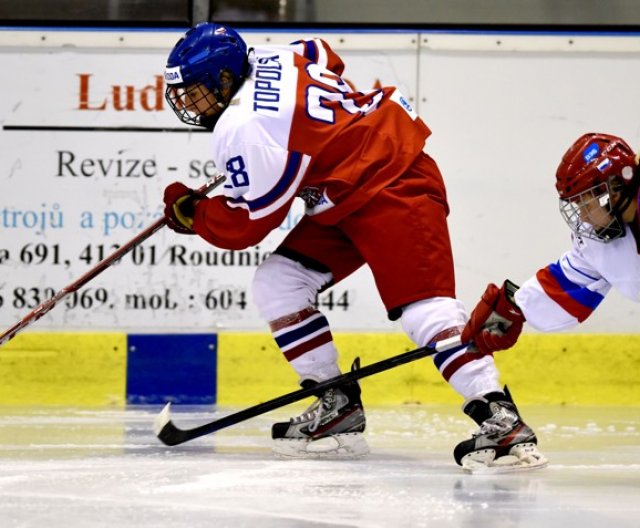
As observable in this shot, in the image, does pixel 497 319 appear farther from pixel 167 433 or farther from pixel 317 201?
pixel 167 433

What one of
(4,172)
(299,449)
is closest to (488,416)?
(299,449)

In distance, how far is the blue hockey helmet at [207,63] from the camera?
345 cm

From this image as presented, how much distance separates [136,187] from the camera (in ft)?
16.9

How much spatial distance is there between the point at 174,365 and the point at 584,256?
8.11ft

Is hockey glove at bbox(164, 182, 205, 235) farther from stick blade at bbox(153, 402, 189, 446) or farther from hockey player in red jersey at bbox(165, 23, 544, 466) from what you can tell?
stick blade at bbox(153, 402, 189, 446)

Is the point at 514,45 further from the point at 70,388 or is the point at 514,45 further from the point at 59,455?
the point at 59,455

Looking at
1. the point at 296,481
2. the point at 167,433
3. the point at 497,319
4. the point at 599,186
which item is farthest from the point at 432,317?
the point at 167,433

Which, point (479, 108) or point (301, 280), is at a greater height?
point (479, 108)

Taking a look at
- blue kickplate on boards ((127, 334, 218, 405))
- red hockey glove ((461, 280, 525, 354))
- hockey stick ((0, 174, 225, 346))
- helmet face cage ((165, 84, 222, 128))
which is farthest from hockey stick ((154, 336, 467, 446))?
blue kickplate on boards ((127, 334, 218, 405))

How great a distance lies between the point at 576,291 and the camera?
3.03 meters

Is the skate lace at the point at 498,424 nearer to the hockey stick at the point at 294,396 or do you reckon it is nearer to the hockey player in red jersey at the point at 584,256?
the hockey player in red jersey at the point at 584,256

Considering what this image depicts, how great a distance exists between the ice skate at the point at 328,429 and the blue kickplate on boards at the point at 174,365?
4.82ft

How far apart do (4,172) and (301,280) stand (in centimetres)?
198

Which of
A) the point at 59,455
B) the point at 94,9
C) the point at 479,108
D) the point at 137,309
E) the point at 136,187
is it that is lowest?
the point at 59,455
